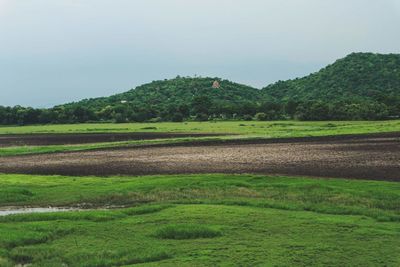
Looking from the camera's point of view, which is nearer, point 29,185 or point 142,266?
point 142,266

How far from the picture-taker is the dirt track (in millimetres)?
35188

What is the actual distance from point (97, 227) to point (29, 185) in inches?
585

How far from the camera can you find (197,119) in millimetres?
134875

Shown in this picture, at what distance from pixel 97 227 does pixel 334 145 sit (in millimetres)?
39168

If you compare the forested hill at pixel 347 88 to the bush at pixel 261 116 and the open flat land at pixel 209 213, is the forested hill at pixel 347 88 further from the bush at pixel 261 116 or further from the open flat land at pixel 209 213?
the open flat land at pixel 209 213

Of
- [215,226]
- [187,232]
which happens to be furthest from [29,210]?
[215,226]

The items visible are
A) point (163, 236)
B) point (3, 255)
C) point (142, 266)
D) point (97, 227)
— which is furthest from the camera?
point (97, 227)

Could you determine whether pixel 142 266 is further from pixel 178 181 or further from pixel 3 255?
pixel 178 181

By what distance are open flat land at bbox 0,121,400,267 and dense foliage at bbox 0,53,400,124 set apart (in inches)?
2701

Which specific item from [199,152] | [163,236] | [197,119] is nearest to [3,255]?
[163,236]

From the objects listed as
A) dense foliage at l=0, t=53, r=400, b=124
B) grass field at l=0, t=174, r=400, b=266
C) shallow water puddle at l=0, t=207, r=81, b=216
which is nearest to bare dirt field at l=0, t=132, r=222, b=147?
dense foliage at l=0, t=53, r=400, b=124

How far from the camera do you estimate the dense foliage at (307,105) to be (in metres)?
110

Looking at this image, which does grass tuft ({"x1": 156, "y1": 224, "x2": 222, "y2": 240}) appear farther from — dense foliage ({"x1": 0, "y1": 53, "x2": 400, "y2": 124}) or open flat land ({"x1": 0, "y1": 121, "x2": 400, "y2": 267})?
dense foliage ({"x1": 0, "y1": 53, "x2": 400, "y2": 124})

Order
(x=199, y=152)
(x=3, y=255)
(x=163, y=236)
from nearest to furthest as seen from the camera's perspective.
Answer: (x=3, y=255) < (x=163, y=236) < (x=199, y=152)
